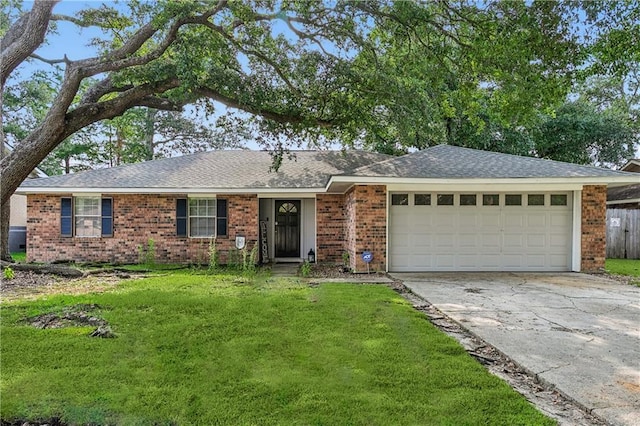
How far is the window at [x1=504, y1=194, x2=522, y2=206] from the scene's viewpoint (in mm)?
10328

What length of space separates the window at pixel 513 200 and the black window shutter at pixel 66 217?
12576 mm

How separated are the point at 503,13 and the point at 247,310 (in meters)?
6.86

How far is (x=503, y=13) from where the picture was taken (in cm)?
726

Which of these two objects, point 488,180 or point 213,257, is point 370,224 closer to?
A: point 488,180

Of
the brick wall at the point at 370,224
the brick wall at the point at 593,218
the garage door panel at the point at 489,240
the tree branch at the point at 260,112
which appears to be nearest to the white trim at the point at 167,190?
the tree branch at the point at 260,112

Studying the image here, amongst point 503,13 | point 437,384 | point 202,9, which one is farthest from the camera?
point 202,9

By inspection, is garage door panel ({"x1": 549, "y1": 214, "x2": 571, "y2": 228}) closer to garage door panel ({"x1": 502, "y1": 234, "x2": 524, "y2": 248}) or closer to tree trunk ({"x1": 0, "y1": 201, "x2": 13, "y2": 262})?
garage door panel ({"x1": 502, "y1": 234, "x2": 524, "y2": 248})

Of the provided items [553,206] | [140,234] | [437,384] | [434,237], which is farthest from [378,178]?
[140,234]

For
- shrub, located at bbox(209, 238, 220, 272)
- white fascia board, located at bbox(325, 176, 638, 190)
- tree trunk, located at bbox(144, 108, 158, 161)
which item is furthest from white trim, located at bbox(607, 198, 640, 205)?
tree trunk, located at bbox(144, 108, 158, 161)

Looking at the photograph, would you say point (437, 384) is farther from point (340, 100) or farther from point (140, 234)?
point (140, 234)

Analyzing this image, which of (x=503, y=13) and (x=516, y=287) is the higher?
(x=503, y=13)

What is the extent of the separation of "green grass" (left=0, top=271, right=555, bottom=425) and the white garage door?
14.9 feet

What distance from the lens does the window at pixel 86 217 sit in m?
12.2

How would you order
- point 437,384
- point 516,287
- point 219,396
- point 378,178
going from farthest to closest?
point 378,178, point 516,287, point 437,384, point 219,396
